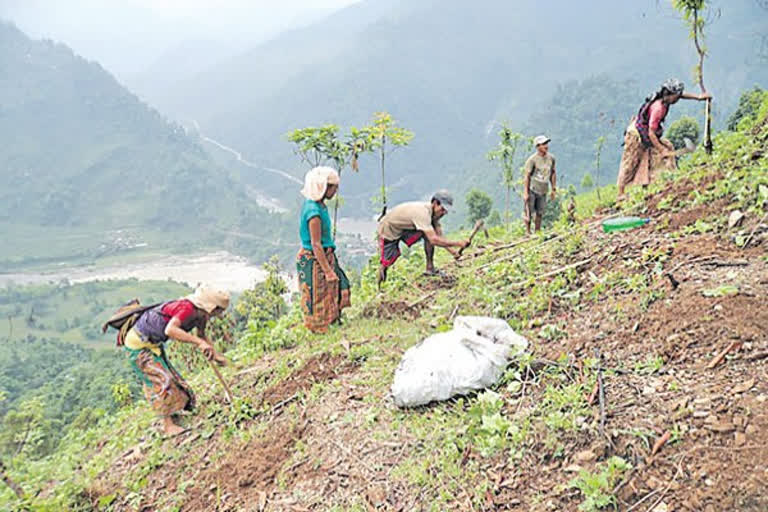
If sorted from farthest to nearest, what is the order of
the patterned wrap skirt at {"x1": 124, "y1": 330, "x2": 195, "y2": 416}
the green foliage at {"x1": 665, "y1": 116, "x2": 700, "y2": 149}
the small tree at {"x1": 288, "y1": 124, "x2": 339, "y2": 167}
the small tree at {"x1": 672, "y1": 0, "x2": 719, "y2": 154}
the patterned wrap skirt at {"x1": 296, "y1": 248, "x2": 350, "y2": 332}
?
the green foliage at {"x1": 665, "y1": 116, "x2": 700, "y2": 149}
the small tree at {"x1": 288, "y1": 124, "x2": 339, "y2": 167}
the small tree at {"x1": 672, "y1": 0, "x2": 719, "y2": 154}
the patterned wrap skirt at {"x1": 296, "y1": 248, "x2": 350, "y2": 332}
the patterned wrap skirt at {"x1": 124, "y1": 330, "x2": 195, "y2": 416}

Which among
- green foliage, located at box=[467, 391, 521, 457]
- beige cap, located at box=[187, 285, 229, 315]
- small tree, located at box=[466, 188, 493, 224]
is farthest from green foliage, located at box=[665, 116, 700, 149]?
beige cap, located at box=[187, 285, 229, 315]

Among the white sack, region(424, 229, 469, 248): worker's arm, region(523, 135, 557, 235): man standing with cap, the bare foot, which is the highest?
region(523, 135, 557, 235): man standing with cap

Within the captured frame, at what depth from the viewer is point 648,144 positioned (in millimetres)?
6105

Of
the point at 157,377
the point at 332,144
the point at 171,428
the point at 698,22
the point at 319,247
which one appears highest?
the point at 698,22

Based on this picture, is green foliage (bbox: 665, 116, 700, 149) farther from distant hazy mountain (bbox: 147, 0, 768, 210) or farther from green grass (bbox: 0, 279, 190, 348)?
distant hazy mountain (bbox: 147, 0, 768, 210)

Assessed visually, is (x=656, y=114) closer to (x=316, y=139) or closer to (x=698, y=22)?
(x=698, y=22)

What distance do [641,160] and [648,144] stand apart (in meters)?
0.23

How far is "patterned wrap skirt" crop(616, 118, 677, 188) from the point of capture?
6.15 metres

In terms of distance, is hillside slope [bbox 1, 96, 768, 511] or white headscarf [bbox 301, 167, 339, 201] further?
white headscarf [bbox 301, 167, 339, 201]

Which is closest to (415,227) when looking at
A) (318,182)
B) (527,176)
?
(318,182)

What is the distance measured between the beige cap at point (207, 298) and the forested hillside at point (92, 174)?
74.6 metres

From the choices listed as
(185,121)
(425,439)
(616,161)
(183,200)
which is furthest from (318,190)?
(185,121)

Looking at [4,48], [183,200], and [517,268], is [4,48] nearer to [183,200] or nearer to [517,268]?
[183,200]

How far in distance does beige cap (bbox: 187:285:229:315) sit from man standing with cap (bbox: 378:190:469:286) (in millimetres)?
2098
